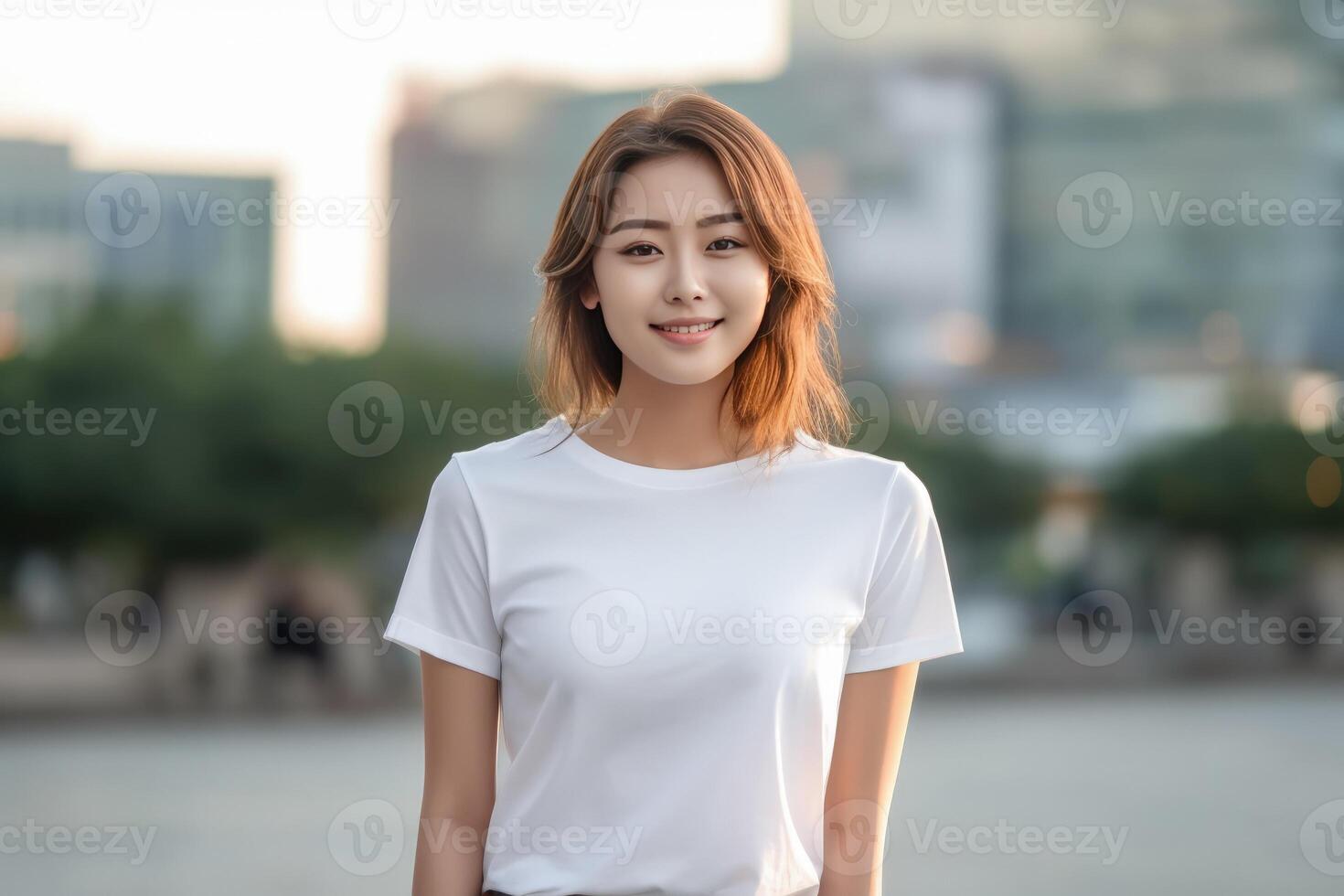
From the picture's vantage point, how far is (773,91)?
20.8m

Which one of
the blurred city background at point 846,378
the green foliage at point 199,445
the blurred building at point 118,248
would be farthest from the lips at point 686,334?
the green foliage at point 199,445

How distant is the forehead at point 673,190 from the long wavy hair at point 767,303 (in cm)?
1

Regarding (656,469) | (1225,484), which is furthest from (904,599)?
(1225,484)

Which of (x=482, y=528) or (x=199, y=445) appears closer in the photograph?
(x=482, y=528)

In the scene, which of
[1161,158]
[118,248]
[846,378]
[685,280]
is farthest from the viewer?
[1161,158]

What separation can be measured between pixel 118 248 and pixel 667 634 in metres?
17.4

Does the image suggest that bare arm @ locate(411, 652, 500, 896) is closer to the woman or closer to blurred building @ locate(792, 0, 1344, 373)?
the woman

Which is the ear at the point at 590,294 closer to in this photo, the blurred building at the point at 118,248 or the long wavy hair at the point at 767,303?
the long wavy hair at the point at 767,303

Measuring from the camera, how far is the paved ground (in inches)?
372

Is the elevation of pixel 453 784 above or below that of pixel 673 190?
below

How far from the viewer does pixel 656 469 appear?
204 centimetres

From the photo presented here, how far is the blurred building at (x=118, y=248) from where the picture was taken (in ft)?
55.4

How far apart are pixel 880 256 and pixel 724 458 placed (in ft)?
62.9

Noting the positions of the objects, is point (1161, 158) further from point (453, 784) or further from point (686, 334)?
point (453, 784)
